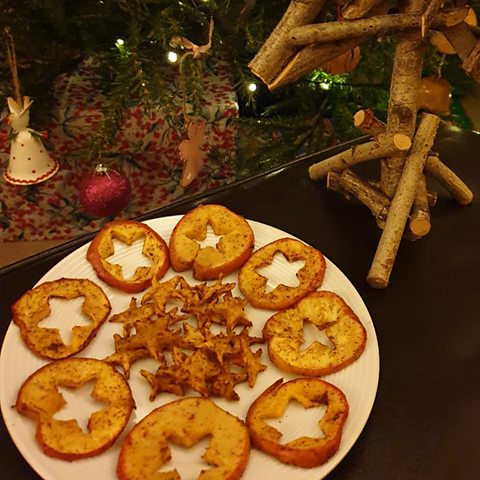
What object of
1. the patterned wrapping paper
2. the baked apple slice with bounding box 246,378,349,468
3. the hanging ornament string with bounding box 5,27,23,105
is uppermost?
the hanging ornament string with bounding box 5,27,23,105

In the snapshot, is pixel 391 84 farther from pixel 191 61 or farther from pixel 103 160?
pixel 103 160

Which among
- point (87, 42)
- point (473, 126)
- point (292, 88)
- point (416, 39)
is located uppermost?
point (416, 39)

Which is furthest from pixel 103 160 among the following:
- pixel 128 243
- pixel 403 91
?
pixel 403 91

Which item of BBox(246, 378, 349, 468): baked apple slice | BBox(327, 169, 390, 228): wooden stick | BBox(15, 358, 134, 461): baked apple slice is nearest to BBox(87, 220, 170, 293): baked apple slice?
BBox(15, 358, 134, 461): baked apple slice

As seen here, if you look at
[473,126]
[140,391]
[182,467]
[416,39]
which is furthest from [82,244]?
[473,126]

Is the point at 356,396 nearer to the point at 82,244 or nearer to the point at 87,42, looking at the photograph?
the point at 82,244

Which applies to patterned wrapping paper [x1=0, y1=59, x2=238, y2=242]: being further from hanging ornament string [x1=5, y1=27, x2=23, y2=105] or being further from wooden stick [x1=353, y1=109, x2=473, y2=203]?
wooden stick [x1=353, y1=109, x2=473, y2=203]

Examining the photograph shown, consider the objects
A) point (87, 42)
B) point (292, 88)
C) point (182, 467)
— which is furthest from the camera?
point (292, 88)
